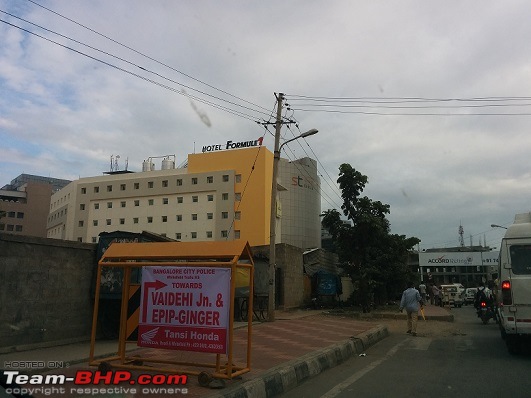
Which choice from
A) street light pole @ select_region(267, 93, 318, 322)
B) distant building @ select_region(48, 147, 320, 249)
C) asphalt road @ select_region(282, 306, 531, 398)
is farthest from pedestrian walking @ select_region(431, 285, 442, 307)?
distant building @ select_region(48, 147, 320, 249)

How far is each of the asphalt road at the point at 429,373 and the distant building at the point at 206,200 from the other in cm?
5185

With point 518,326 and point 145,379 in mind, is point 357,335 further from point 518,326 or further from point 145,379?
point 145,379

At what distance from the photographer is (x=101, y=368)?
6430 mm

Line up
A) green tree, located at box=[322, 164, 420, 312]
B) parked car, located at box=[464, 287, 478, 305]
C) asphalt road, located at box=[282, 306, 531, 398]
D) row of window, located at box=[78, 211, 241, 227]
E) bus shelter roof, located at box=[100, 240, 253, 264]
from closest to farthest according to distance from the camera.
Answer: bus shelter roof, located at box=[100, 240, 253, 264] < asphalt road, located at box=[282, 306, 531, 398] < green tree, located at box=[322, 164, 420, 312] < parked car, located at box=[464, 287, 478, 305] < row of window, located at box=[78, 211, 241, 227]

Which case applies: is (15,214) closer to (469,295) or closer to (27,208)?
(27,208)

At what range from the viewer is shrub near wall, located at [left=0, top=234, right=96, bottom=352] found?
8.59 m

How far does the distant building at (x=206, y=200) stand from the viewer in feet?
216

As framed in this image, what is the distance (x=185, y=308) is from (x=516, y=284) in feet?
21.8

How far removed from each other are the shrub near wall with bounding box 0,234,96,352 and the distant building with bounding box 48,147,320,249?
51995mm

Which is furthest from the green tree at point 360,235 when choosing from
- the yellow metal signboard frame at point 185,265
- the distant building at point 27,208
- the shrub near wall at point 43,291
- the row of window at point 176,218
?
the distant building at point 27,208

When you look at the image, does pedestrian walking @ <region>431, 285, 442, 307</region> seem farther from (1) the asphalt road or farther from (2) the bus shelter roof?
(2) the bus shelter roof

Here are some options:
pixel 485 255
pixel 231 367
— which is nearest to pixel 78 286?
pixel 231 367

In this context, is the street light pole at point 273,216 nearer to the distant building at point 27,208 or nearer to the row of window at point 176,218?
the row of window at point 176,218

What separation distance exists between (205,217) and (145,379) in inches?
2454
